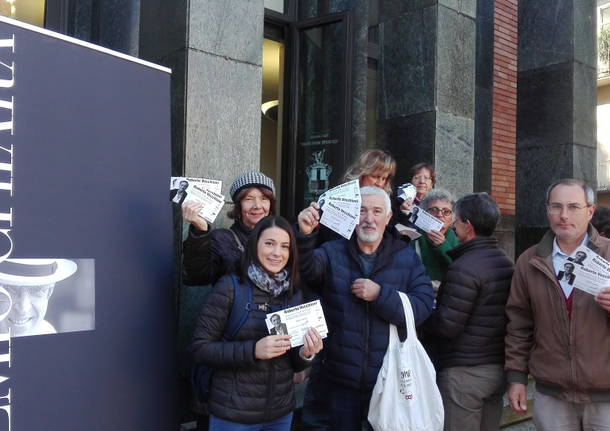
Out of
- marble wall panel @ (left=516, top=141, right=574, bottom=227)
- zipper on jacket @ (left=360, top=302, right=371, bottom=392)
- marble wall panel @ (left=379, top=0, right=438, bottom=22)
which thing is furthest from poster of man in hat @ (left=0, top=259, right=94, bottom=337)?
marble wall panel @ (left=516, top=141, right=574, bottom=227)

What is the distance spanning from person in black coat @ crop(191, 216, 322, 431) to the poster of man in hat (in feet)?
2.22

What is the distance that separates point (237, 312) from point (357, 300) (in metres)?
0.67

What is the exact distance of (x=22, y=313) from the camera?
98.3 inches

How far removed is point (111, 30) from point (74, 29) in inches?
13.8

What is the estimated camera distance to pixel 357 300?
10.0 feet

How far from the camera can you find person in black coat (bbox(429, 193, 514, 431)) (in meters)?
3.16

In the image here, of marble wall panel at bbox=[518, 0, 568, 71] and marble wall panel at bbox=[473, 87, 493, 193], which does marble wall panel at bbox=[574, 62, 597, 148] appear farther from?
marble wall panel at bbox=[473, 87, 493, 193]

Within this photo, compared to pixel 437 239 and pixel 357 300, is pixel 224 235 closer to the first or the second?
pixel 357 300

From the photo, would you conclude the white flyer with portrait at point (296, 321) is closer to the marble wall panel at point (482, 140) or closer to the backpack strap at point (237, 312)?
the backpack strap at point (237, 312)

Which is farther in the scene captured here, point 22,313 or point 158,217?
point 158,217

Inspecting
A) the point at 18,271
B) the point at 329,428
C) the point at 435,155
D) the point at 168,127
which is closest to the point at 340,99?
the point at 435,155

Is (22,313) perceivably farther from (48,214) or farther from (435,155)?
(435,155)

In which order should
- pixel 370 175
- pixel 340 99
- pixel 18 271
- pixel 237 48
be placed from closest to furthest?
pixel 18 271 < pixel 370 175 < pixel 237 48 < pixel 340 99

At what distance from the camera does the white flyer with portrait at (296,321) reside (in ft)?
8.74
